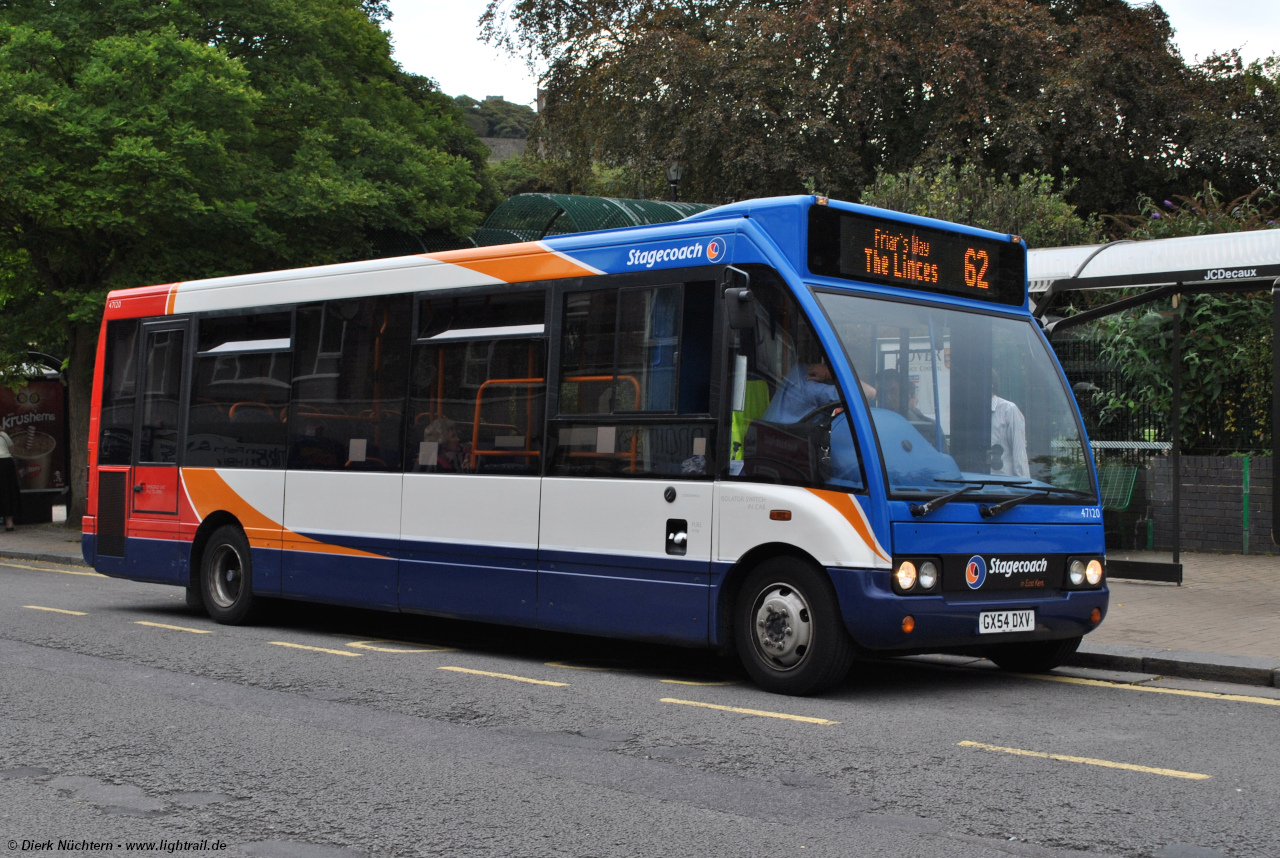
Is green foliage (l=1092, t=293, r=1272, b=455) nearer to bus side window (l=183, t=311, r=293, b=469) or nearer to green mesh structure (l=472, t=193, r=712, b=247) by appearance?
green mesh structure (l=472, t=193, r=712, b=247)

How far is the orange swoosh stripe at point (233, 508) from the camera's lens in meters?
10.8

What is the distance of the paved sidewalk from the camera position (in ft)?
28.8

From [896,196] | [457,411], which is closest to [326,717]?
[457,411]

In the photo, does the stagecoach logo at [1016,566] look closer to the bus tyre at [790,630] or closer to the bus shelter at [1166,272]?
the bus tyre at [790,630]

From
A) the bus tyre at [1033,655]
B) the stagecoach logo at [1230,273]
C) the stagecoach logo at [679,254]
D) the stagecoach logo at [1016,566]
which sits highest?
the stagecoach logo at [1230,273]

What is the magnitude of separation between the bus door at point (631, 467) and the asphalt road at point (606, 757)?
1.67ft

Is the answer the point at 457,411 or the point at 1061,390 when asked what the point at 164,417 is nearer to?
the point at 457,411

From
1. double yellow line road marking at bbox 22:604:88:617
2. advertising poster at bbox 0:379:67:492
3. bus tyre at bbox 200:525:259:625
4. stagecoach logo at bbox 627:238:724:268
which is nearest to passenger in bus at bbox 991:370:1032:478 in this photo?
stagecoach logo at bbox 627:238:724:268

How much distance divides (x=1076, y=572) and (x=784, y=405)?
2123mm

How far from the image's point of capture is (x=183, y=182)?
1889 centimetres

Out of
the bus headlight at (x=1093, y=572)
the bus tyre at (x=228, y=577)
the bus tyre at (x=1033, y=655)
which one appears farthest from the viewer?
the bus tyre at (x=228, y=577)

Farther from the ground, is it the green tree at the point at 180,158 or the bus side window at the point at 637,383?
the green tree at the point at 180,158

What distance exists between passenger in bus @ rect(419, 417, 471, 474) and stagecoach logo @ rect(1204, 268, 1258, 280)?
657cm

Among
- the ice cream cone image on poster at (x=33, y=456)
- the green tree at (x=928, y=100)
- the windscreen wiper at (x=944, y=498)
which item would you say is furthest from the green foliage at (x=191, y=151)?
the windscreen wiper at (x=944, y=498)
